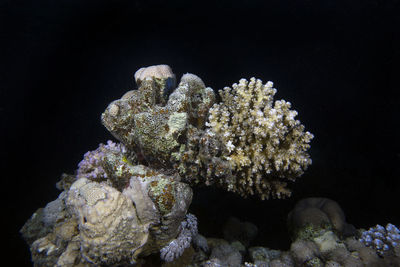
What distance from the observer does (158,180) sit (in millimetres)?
2395

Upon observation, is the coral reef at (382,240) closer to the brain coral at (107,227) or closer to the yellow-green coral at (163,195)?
the yellow-green coral at (163,195)

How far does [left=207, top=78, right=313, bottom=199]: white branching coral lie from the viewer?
279 cm

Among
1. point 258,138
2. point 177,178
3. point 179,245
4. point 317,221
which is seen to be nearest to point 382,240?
point 317,221

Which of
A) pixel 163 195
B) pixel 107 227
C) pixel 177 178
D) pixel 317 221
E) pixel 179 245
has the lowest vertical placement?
pixel 107 227

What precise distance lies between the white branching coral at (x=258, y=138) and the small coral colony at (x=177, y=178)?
14mm

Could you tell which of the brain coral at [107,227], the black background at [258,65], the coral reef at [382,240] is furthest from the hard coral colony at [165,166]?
the coral reef at [382,240]

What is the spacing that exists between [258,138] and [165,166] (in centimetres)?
131

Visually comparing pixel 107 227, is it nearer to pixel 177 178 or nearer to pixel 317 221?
pixel 177 178

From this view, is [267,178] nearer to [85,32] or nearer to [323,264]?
[323,264]

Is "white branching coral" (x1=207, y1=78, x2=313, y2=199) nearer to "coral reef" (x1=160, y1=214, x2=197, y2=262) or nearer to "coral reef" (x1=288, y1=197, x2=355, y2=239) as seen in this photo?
"coral reef" (x1=160, y1=214, x2=197, y2=262)

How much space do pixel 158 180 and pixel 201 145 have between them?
665mm

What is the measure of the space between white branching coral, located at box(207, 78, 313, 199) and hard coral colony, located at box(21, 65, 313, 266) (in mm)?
14

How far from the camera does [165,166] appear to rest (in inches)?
111

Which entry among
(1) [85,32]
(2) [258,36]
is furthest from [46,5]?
(2) [258,36]
